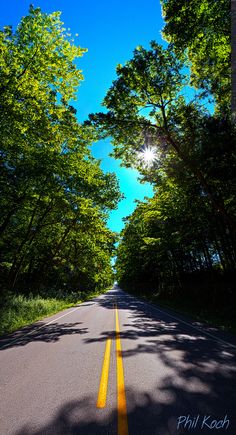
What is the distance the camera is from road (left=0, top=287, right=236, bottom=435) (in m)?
3.42

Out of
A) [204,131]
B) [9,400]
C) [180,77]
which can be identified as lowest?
[9,400]

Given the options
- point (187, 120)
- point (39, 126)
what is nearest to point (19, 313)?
point (39, 126)

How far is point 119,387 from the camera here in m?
4.64

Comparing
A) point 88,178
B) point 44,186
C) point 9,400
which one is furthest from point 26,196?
point 9,400

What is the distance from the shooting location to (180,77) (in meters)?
13.0

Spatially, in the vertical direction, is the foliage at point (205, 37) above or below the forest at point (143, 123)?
above

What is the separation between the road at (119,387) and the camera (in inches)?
135

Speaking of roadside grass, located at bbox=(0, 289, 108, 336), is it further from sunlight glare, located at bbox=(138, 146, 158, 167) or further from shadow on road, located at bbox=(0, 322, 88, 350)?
sunlight glare, located at bbox=(138, 146, 158, 167)

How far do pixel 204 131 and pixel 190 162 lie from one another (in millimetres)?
1583

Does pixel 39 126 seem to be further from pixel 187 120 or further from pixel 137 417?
pixel 137 417

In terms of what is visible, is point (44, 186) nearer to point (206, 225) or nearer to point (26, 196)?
point (26, 196)

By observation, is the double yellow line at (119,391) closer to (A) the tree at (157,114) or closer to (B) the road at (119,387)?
(B) the road at (119,387)

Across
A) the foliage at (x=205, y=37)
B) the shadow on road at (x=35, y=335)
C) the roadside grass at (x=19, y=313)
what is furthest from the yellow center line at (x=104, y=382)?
the foliage at (x=205, y=37)

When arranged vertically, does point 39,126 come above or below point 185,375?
above
